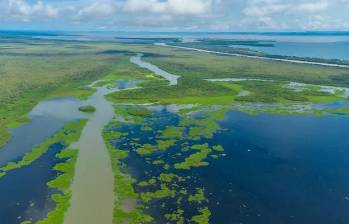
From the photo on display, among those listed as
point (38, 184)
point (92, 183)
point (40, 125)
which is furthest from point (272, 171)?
point (40, 125)

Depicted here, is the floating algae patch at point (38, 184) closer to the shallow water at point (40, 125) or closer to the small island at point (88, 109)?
the shallow water at point (40, 125)

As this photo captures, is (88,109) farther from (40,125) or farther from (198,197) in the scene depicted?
(198,197)

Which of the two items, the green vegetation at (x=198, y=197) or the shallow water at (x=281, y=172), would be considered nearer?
the shallow water at (x=281, y=172)

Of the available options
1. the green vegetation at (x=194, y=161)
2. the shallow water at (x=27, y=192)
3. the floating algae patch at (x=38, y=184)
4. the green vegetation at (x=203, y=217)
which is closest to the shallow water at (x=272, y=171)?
the green vegetation at (x=203, y=217)

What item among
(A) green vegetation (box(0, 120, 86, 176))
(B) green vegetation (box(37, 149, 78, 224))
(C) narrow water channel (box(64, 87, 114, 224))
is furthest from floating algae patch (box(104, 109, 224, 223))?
(B) green vegetation (box(37, 149, 78, 224))

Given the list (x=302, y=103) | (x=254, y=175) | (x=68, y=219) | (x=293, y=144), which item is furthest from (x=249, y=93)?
(x=68, y=219)

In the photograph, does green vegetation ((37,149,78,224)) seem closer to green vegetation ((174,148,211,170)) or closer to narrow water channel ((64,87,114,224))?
narrow water channel ((64,87,114,224))
